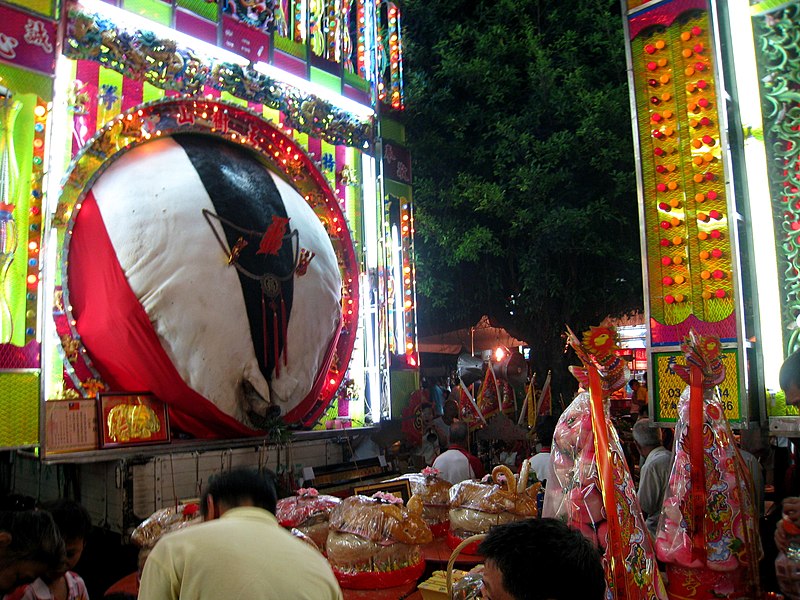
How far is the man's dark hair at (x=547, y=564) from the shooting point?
1543mm

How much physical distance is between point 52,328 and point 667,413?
16.8ft

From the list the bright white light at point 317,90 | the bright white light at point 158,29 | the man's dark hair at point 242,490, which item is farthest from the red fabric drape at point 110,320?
the man's dark hair at point 242,490

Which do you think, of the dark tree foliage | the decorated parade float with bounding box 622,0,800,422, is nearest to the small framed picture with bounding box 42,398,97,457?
the decorated parade float with bounding box 622,0,800,422

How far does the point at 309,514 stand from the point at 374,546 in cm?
59

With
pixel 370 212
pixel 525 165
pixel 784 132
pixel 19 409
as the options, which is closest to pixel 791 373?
pixel 784 132

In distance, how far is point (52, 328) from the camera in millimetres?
5391

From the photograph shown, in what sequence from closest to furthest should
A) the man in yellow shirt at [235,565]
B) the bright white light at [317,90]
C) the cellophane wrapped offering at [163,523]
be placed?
the man in yellow shirt at [235,565] < the cellophane wrapped offering at [163,523] < the bright white light at [317,90]

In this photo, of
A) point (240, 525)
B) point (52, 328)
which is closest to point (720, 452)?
point (240, 525)

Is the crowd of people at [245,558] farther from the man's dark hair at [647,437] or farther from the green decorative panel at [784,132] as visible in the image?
the green decorative panel at [784,132]

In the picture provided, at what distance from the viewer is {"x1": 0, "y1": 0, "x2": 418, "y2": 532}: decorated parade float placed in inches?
205

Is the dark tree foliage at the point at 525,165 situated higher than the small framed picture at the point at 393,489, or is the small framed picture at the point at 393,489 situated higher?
the dark tree foliage at the point at 525,165

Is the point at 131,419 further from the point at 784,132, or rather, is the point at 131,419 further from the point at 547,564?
the point at 784,132

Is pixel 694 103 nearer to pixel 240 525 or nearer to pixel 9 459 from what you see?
pixel 240 525

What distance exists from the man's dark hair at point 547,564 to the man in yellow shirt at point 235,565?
55 cm
